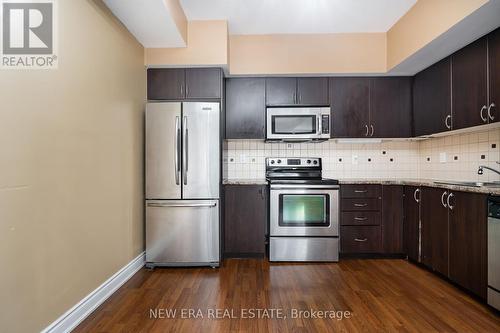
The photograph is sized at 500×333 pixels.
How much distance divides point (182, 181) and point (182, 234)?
0.56m

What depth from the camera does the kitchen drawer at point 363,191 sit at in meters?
3.43

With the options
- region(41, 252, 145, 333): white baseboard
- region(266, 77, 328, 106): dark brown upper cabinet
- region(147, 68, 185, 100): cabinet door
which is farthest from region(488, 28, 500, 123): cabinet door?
region(41, 252, 145, 333): white baseboard

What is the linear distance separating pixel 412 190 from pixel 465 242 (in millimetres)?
890

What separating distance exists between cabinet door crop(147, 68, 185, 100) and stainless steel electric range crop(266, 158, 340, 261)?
152cm

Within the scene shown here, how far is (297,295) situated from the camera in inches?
95.5

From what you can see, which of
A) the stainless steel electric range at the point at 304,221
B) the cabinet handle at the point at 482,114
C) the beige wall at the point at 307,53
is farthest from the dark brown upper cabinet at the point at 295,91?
the cabinet handle at the point at 482,114

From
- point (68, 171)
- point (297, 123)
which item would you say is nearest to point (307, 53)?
point (297, 123)

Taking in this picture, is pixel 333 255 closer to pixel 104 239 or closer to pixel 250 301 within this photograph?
pixel 250 301

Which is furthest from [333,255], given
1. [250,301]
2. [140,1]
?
[140,1]

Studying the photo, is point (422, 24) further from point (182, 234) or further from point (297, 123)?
point (182, 234)

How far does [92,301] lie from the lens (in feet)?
7.21

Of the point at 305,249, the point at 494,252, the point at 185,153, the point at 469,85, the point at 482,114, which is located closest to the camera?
the point at 494,252

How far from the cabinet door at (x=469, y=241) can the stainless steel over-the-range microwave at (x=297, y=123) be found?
1.58 meters

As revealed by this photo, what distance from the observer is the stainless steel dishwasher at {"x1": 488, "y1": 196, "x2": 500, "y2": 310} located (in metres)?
2.08
